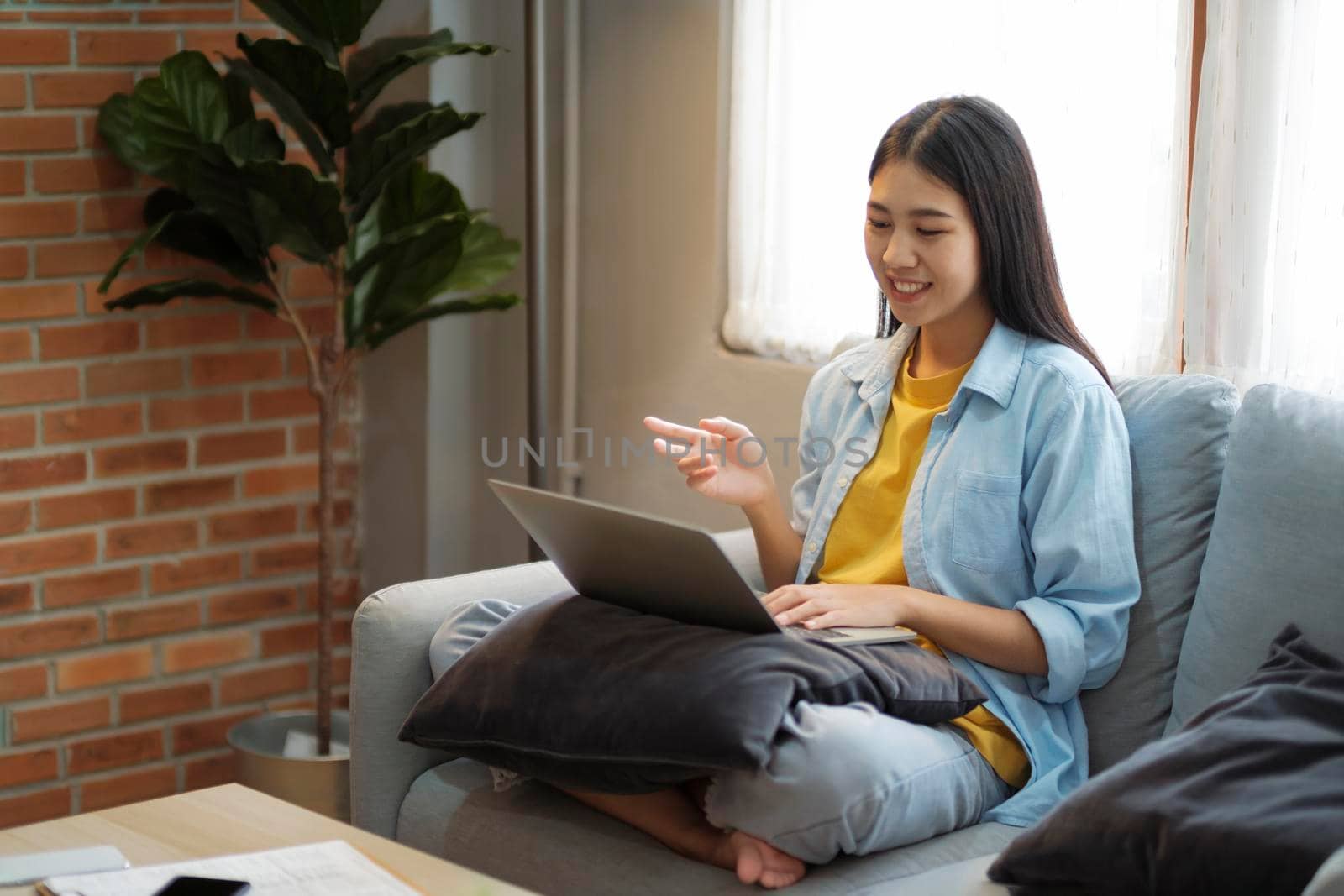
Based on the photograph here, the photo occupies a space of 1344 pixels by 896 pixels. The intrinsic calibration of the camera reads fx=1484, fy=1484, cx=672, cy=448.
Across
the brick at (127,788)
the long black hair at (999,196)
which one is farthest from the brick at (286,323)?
the long black hair at (999,196)

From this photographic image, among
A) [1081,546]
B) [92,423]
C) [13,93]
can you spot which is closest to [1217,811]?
[1081,546]

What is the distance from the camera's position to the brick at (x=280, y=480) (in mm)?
2980

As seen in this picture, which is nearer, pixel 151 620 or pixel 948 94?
pixel 948 94

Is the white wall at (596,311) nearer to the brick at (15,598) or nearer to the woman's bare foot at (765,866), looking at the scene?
the brick at (15,598)

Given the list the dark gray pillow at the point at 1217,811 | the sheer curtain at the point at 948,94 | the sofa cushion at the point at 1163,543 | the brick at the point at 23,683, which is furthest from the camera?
the brick at the point at 23,683

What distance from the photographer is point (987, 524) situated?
1.69 m

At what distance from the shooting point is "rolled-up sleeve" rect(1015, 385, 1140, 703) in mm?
1618

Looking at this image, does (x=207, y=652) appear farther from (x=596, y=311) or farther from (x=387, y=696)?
(x=387, y=696)

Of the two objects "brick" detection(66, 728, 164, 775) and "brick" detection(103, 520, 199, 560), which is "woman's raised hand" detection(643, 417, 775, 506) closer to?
"brick" detection(103, 520, 199, 560)

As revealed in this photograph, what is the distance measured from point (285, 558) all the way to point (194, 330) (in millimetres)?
512

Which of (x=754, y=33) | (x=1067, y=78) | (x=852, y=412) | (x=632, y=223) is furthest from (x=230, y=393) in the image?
(x=1067, y=78)

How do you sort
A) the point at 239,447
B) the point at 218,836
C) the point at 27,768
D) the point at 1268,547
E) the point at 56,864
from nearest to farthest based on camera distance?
the point at 56,864 → the point at 218,836 → the point at 1268,547 → the point at 27,768 → the point at 239,447

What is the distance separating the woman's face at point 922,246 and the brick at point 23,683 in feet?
5.87

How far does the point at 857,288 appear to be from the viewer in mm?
2557
